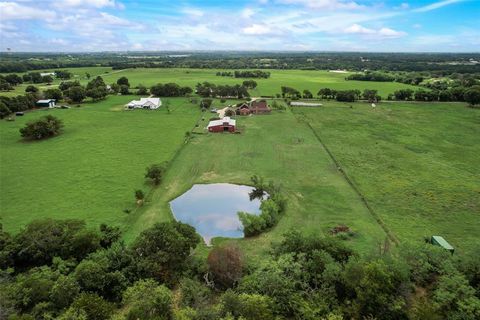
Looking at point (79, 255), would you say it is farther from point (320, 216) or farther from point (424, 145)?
point (424, 145)

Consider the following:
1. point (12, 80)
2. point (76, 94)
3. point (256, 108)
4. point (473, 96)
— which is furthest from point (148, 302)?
point (12, 80)

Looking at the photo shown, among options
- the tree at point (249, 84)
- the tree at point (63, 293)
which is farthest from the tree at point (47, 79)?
the tree at point (63, 293)

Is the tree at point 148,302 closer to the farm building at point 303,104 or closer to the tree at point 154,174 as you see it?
the tree at point 154,174

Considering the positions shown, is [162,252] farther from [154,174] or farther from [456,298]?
[456,298]

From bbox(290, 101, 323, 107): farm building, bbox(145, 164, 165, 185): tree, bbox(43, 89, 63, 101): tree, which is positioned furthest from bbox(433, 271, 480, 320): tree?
bbox(43, 89, 63, 101): tree

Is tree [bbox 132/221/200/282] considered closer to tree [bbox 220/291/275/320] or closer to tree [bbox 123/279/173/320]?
tree [bbox 123/279/173/320]

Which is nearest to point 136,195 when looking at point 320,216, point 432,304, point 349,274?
point 320,216

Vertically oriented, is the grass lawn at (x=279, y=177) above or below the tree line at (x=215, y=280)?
below
